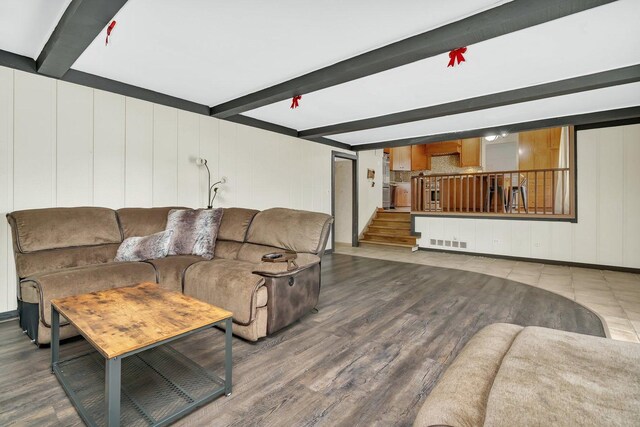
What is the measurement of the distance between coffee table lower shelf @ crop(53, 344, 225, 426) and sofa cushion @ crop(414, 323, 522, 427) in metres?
1.24

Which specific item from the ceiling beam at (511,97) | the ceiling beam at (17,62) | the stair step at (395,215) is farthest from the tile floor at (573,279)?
the ceiling beam at (17,62)

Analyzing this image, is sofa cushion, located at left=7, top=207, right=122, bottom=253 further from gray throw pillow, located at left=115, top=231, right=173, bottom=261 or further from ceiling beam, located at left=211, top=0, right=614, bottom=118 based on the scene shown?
ceiling beam, located at left=211, top=0, right=614, bottom=118

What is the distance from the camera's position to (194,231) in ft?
10.5

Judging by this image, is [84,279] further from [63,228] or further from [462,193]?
[462,193]

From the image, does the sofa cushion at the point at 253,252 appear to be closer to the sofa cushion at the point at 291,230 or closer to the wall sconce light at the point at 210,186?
the sofa cushion at the point at 291,230

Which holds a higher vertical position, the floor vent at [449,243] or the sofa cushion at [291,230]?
the sofa cushion at [291,230]

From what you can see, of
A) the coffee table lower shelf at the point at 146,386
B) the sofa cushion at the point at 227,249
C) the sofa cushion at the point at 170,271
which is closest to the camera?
the coffee table lower shelf at the point at 146,386

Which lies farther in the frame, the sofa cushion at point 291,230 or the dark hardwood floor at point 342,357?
the sofa cushion at point 291,230

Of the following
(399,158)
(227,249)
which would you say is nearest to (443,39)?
(227,249)

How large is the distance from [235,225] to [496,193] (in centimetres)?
523

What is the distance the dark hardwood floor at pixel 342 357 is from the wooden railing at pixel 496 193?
8.83 ft

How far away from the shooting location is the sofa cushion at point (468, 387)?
78 cm

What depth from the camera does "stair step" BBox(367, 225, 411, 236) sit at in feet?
24.2

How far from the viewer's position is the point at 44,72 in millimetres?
2861
